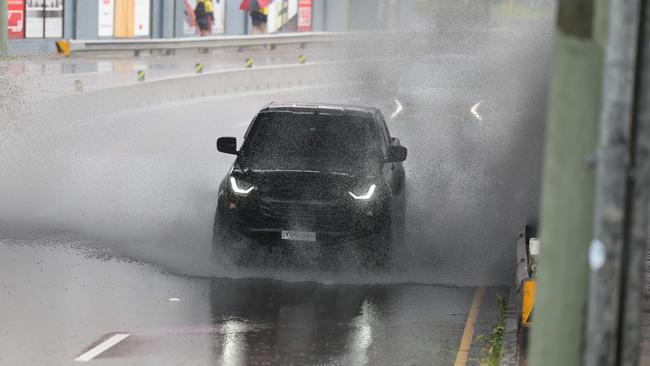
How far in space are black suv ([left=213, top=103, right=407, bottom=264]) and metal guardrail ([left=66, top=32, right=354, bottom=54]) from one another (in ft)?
102

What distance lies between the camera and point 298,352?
1172 cm

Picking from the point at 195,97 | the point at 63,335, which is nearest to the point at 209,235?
the point at 63,335

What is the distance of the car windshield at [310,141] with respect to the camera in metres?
15.6

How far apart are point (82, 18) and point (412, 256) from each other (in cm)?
3788

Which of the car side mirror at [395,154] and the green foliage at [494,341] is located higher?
the car side mirror at [395,154]

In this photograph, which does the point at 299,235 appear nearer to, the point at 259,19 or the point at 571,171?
the point at 571,171

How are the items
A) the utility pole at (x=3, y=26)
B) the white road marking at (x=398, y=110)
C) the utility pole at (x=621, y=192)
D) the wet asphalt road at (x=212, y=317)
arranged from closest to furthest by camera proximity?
the utility pole at (x=621, y=192) → the wet asphalt road at (x=212, y=317) → the white road marking at (x=398, y=110) → the utility pole at (x=3, y=26)

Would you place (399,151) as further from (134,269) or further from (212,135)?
(212,135)

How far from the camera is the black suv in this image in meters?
14.9

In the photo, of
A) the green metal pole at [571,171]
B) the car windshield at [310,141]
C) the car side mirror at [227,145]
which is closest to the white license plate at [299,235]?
the car windshield at [310,141]

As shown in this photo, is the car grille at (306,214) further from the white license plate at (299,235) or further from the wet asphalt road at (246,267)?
the wet asphalt road at (246,267)

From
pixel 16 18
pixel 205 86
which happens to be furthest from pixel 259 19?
pixel 205 86

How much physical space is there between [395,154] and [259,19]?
2056 inches

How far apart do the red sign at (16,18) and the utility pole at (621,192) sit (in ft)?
146
